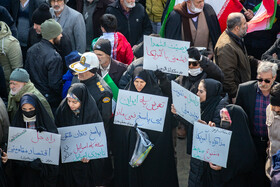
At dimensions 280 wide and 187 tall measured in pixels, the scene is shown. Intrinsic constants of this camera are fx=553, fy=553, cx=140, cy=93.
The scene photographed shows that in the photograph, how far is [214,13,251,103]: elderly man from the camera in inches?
307

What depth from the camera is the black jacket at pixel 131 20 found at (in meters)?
9.45

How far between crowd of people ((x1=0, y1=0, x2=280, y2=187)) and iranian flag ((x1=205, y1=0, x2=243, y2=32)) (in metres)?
0.25

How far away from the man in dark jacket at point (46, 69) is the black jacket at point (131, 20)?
1720 millimetres

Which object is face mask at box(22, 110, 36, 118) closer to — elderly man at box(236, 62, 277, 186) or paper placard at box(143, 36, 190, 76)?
paper placard at box(143, 36, 190, 76)

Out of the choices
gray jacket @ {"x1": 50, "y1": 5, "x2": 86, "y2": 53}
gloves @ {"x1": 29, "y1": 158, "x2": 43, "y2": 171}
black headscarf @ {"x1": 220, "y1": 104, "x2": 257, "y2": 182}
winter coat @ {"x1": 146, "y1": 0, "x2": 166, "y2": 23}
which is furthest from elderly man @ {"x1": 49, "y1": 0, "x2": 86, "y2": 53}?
black headscarf @ {"x1": 220, "y1": 104, "x2": 257, "y2": 182}

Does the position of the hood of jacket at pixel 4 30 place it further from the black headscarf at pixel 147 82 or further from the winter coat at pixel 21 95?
the black headscarf at pixel 147 82

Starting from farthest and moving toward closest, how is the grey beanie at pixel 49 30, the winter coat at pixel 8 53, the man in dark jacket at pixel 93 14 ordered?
1. the man in dark jacket at pixel 93 14
2. the winter coat at pixel 8 53
3. the grey beanie at pixel 49 30

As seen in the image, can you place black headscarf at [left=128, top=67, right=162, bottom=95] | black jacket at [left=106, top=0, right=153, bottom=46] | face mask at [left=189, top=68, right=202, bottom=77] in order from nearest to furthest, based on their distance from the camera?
black headscarf at [left=128, top=67, right=162, bottom=95]
face mask at [left=189, top=68, right=202, bottom=77]
black jacket at [left=106, top=0, right=153, bottom=46]

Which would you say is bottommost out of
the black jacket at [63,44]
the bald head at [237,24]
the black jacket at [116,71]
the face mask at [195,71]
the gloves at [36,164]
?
the gloves at [36,164]

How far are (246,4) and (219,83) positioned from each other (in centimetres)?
307

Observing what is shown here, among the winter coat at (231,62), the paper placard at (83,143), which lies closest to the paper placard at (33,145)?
the paper placard at (83,143)

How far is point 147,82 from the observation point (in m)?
6.96

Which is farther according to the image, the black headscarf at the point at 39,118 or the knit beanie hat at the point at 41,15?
the knit beanie hat at the point at 41,15

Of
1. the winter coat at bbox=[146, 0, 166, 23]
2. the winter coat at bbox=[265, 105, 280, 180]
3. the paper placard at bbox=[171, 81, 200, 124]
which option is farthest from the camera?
the winter coat at bbox=[146, 0, 166, 23]
